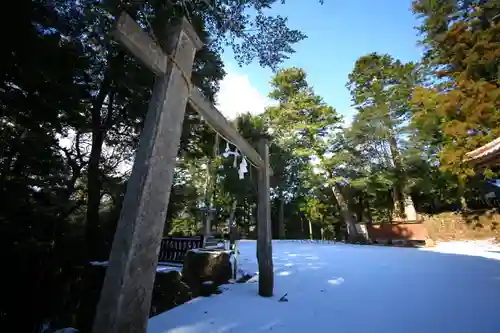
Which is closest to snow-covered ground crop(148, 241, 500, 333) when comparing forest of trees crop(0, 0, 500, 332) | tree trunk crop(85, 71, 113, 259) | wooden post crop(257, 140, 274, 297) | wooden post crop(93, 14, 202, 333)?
wooden post crop(257, 140, 274, 297)

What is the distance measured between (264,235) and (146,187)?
277 cm

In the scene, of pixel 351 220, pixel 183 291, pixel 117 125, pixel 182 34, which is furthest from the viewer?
pixel 351 220

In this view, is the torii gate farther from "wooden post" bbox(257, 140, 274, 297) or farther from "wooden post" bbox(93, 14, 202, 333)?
"wooden post" bbox(257, 140, 274, 297)

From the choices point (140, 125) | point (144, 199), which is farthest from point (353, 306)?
point (140, 125)

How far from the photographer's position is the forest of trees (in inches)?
187

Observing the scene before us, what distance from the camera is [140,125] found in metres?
7.88

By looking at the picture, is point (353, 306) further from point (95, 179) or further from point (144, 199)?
point (95, 179)

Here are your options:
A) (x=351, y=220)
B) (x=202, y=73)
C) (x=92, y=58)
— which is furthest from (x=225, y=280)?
(x=351, y=220)

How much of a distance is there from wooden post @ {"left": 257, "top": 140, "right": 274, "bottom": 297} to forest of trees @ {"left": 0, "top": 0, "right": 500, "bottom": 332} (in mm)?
1028

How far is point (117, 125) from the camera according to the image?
8680 mm

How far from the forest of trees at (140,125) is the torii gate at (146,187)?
59 centimetres

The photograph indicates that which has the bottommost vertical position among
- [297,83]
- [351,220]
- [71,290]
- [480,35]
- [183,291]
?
[71,290]

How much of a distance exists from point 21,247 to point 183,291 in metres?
3.57

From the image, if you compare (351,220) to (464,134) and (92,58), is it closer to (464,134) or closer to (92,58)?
(464,134)
